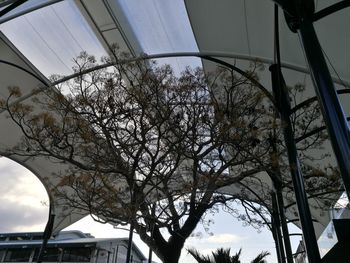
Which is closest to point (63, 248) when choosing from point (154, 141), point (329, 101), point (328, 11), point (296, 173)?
point (154, 141)

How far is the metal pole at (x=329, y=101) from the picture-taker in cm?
197

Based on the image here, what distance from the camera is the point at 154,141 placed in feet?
15.6

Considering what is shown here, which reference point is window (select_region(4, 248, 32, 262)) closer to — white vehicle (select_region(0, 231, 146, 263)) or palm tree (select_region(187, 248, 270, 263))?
white vehicle (select_region(0, 231, 146, 263))

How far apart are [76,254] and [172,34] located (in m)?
12.3

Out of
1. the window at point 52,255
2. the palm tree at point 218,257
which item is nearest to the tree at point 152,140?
the palm tree at point 218,257

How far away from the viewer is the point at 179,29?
21.2 ft

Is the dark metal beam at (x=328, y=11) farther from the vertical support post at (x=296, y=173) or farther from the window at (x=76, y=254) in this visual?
the window at (x=76, y=254)

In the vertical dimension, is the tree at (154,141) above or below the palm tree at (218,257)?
above

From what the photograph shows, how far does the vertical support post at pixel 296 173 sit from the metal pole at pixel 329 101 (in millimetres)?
2436

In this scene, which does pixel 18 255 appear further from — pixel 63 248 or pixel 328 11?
pixel 328 11

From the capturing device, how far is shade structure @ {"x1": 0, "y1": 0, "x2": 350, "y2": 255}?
17.9ft

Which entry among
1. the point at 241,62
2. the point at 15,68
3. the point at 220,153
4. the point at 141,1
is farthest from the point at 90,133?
the point at 15,68

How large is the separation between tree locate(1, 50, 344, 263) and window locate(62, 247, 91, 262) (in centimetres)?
1084

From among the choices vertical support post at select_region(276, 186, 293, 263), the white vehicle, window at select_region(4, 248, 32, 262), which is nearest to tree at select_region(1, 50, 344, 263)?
vertical support post at select_region(276, 186, 293, 263)
